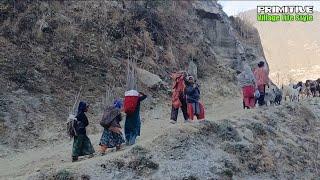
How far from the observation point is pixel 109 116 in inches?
384

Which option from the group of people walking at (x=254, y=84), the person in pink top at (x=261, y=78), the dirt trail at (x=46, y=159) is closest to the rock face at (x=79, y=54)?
the dirt trail at (x=46, y=159)

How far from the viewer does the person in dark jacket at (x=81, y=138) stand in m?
9.57

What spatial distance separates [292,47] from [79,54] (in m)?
66.8

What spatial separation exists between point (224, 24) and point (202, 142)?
61.0ft

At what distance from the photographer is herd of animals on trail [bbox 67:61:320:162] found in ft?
31.6

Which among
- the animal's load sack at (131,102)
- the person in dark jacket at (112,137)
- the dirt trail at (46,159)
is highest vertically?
the animal's load sack at (131,102)

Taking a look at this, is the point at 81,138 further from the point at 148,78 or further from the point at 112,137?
the point at 148,78

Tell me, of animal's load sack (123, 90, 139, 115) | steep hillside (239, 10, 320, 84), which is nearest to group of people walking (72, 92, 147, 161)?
animal's load sack (123, 90, 139, 115)

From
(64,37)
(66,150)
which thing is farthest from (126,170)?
(64,37)

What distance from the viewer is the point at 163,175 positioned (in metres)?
8.23

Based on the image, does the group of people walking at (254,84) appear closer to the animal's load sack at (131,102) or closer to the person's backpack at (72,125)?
the animal's load sack at (131,102)

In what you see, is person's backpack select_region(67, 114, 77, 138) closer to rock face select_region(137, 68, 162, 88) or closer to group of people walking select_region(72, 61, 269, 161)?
group of people walking select_region(72, 61, 269, 161)

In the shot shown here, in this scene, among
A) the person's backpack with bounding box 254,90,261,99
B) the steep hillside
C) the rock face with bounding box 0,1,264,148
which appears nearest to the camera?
the person's backpack with bounding box 254,90,261,99

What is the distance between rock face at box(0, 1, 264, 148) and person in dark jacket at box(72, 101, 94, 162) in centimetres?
356
